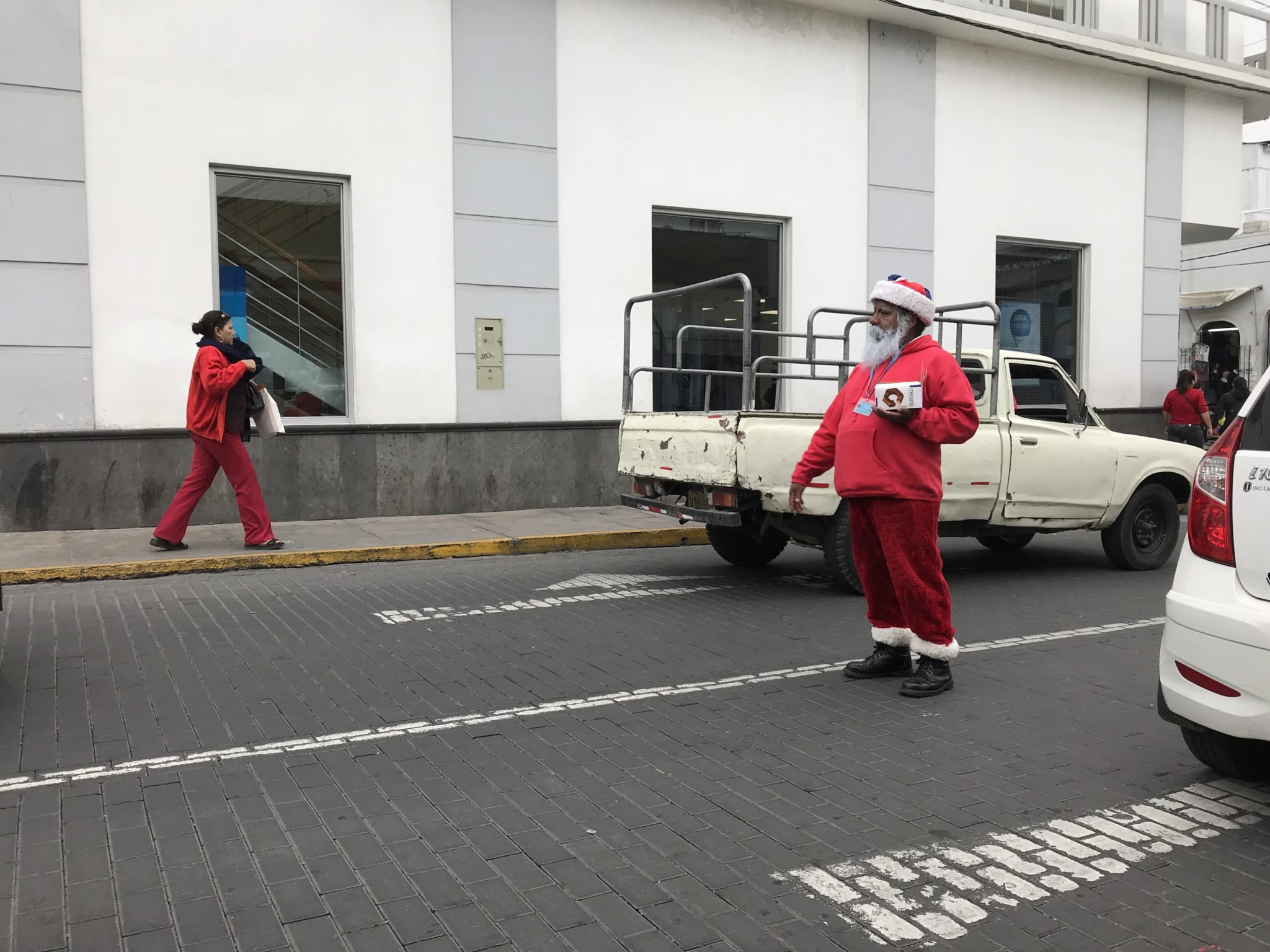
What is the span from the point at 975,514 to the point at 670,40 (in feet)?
25.2

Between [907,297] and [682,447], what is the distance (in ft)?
9.69

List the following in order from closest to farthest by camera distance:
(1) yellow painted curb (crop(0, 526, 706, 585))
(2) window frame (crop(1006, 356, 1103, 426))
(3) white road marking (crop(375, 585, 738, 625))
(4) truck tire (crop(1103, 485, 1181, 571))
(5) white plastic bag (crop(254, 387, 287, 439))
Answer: (3) white road marking (crop(375, 585, 738, 625))
(1) yellow painted curb (crop(0, 526, 706, 585))
(2) window frame (crop(1006, 356, 1103, 426))
(4) truck tire (crop(1103, 485, 1181, 571))
(5) white plastic bag (crop(254, 387, 287, 439))

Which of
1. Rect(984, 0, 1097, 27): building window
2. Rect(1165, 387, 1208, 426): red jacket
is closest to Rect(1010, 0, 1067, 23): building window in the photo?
Rect(984, 0, 1097, 27): building window

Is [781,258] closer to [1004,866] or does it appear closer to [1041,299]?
[1041,299]

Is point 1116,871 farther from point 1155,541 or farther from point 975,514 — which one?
point 1155,541

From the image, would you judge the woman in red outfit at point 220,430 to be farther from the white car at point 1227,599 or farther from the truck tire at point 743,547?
the white car at point 1227,599

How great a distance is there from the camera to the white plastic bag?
945cm

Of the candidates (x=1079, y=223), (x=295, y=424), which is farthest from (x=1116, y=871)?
(x=1079, y=223)

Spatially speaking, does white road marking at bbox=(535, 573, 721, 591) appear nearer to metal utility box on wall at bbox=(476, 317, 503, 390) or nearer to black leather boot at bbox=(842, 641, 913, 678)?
black leather boot at bbox=(842, 641, 913, 678)

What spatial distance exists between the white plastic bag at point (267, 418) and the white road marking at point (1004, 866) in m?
7.37

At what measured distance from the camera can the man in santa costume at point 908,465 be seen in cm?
520

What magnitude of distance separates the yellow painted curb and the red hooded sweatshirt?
517 cm

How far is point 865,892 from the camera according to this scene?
3.16m

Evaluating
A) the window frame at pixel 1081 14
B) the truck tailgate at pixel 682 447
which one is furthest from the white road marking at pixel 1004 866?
the window frame at pixel 1081 14
